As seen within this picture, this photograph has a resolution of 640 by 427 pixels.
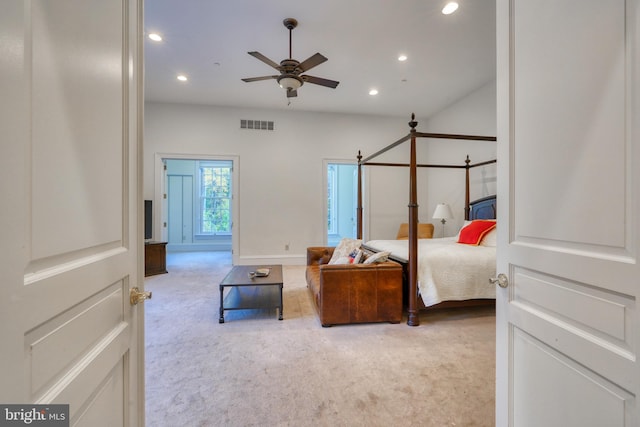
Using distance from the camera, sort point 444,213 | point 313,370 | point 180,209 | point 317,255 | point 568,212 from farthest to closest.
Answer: point 180,209
point 444,213
point 317,255
point 313,370
point 568,212

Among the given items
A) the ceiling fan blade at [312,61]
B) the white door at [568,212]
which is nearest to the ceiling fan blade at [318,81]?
the ceiling fan blade at [312,61]

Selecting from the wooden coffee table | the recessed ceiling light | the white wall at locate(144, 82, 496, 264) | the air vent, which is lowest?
the wooden coffee table

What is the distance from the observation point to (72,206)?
0.66 m

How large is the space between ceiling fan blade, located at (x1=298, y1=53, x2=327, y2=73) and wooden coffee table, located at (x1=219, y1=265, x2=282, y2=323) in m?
2.18

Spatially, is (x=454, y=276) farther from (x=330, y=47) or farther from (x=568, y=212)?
(x=330, y=47)

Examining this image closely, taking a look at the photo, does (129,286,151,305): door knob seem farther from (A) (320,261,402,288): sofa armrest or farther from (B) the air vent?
(B) the air vent

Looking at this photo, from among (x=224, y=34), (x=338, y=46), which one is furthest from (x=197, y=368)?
(x=338, y=46)

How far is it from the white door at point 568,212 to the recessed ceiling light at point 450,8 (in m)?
1.89

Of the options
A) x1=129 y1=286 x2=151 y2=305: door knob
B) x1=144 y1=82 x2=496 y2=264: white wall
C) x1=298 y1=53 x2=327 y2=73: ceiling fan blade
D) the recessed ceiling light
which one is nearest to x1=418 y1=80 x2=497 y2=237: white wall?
x1=144 y1=82 x2=496 y2=264: white wall

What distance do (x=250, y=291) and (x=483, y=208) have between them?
3.76m

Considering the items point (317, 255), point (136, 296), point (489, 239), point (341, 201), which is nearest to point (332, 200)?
point (341, 201)

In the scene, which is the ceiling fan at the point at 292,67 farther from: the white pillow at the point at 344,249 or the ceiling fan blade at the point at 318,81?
the white pillow at the point at 344,249

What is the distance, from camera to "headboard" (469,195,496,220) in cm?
407

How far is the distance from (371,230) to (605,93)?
518 cm
